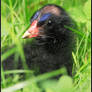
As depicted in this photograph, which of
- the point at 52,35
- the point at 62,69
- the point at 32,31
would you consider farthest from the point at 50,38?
the point at 62,69

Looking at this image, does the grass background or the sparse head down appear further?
the sparse head down

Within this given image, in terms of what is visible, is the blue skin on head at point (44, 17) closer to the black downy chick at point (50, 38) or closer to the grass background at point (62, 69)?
the black downy chick at point (50, 38)

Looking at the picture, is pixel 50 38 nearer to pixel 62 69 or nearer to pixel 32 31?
pixel 32 31

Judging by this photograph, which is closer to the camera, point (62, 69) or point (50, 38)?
point (62, 69)

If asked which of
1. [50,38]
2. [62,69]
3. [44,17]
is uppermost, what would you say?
[44,17]

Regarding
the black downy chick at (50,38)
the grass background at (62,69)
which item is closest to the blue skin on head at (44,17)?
the black downy chick at (50,38)

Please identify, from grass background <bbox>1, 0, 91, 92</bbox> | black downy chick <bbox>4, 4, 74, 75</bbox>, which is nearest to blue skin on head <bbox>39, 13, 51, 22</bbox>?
black downy chick <bbox>4, 4, 74, 75</bbox>

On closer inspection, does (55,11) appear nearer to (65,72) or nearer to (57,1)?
(65,72)

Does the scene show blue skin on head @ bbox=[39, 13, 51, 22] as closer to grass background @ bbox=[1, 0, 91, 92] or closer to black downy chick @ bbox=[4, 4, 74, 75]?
black downy chick @ bbox=[4, 4, 74, 75]
